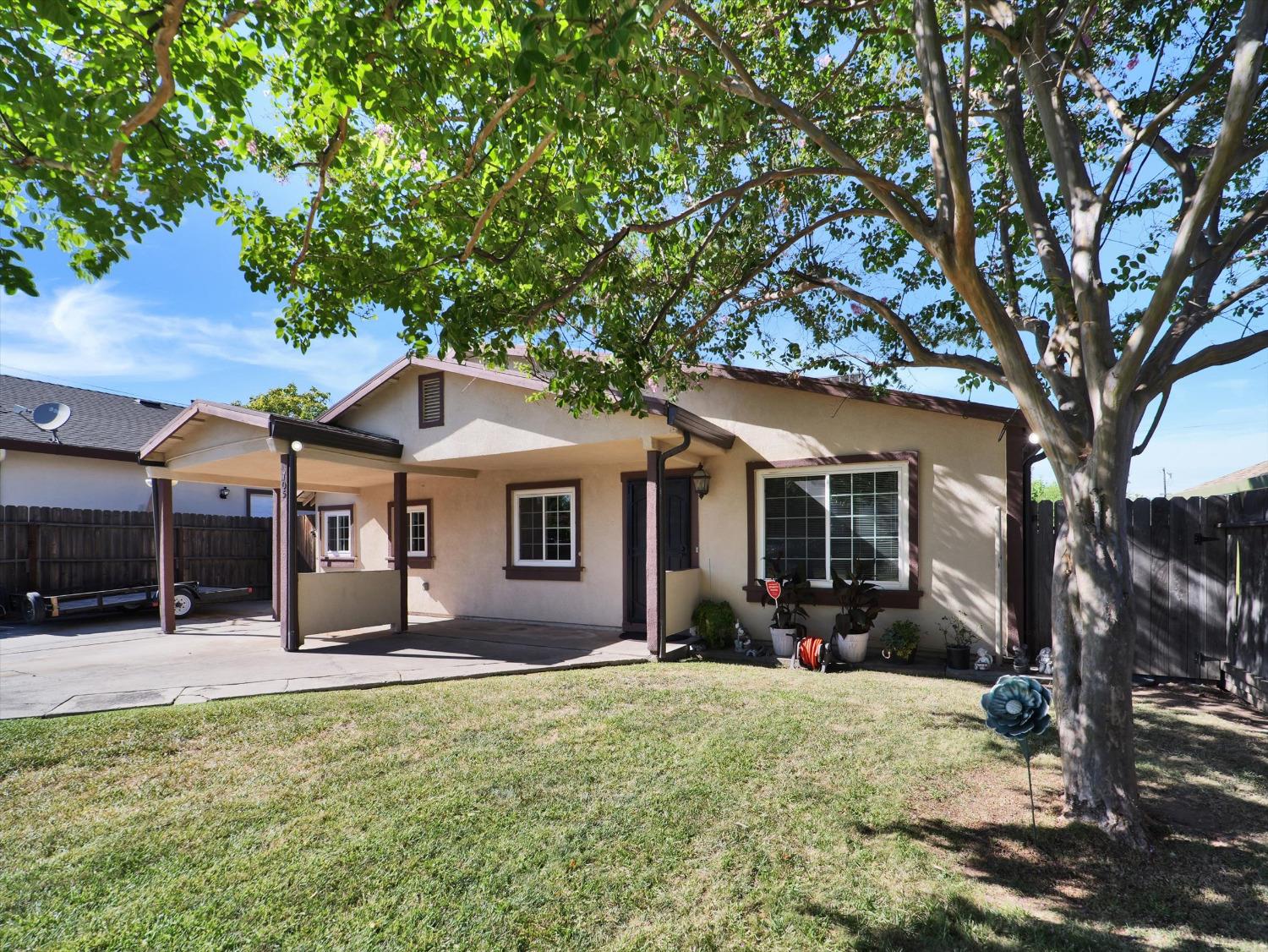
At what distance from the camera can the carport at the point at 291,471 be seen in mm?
8938

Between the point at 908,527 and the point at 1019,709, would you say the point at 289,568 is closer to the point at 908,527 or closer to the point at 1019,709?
the point at 908,527

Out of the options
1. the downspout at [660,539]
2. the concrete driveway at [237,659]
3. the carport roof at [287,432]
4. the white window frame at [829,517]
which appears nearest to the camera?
the concrete driveway at [237,659]

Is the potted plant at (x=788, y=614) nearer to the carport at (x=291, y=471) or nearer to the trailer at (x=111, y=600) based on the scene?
the carport at (x=291, y=471)

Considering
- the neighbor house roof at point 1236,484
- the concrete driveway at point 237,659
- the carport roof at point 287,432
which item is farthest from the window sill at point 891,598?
the neighbor house roof at point 1236,484

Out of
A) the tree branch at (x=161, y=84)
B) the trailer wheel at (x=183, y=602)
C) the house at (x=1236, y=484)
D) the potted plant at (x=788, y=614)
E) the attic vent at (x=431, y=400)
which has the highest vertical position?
the tree branch at (x=161, y=84)

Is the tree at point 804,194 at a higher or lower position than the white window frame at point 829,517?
higher

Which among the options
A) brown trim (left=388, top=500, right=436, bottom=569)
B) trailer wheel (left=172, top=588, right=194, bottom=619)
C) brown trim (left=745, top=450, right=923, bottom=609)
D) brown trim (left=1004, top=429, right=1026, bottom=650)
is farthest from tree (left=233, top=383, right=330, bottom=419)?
brown trim (left=1004, top=429, right=1026, bottom=650)

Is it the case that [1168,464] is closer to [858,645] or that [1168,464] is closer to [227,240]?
[858,645]

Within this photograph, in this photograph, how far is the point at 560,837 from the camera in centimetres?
357

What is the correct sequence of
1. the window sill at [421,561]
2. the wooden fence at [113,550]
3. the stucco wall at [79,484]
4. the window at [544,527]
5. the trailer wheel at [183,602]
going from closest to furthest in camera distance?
the window at [544,527]
the wooden fence at [113,550]
the window sill at [421,561]
the trailer wheel at [183,602]
the stucco wall at [79,484]

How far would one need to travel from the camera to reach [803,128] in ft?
14.8

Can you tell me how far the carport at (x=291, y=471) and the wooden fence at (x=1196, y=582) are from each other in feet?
29.3

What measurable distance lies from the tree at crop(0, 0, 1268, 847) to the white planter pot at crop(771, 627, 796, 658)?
11.1 feet

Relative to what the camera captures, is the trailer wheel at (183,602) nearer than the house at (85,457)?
Yes
